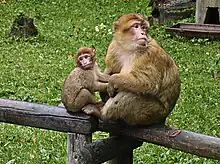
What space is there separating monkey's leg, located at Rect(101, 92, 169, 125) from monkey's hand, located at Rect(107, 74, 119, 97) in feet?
0.11

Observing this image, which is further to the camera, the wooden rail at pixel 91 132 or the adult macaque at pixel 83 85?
the adult macaque at pixel 83 85

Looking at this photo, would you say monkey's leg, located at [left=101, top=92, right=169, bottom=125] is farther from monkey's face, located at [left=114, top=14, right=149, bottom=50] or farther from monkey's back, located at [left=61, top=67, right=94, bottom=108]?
monkey's face, located at [left=114, top=14, right=149, bottom=50]

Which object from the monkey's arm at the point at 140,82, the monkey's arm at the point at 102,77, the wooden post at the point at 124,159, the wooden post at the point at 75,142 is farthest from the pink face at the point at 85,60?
the wooden post at the point at 124,159

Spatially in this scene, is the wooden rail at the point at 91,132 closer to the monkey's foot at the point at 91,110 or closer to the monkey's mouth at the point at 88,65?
the monkey's foot at the point at 91,110

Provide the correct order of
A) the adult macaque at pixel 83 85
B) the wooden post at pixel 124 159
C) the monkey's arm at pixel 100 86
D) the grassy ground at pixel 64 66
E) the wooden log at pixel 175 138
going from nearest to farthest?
the wooden log at pixel 175 138 → the adult macaque at pixel 83 85 → the monkey's arm at pixel 100 86 → the wooden post at pixel 124 159 → the grassy ground at pixel 64 66

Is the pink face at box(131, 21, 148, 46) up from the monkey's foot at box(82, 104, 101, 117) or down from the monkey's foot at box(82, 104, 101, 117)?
up

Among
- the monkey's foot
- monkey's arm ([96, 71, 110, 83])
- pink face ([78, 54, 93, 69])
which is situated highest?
pink face ([78, 54, 93, 69])

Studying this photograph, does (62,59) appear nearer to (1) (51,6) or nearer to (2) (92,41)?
(2) (92,41)

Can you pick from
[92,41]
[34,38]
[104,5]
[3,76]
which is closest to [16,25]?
[34,38]

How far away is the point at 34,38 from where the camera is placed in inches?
546

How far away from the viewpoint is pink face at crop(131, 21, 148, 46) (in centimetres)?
504

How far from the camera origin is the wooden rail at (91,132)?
4699mm

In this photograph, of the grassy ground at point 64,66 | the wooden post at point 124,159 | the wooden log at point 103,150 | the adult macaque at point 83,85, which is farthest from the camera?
the grassy ground at point 64,66

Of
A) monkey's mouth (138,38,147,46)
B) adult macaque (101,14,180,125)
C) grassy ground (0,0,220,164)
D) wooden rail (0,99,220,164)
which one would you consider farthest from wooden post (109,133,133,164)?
grassy ground (0,0,220,164)
